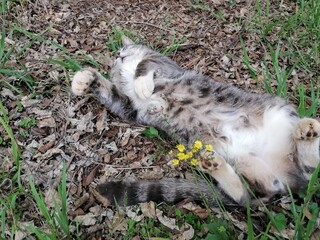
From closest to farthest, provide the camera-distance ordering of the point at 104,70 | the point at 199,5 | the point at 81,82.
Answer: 1. the point at 81,82
2. the point at 104,70
3. the point at 199,5

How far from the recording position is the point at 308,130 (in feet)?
8.85

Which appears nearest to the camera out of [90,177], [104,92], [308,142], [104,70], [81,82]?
[308,142]

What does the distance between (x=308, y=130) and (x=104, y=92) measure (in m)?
2.00

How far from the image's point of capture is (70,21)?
4824mm

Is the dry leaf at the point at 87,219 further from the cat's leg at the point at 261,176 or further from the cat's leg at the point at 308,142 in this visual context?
the cat's leg at the point at 308,142

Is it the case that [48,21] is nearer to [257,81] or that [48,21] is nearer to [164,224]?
[257,81]

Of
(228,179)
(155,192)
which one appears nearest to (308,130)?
(228,179)

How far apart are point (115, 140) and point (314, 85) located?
2.23 m

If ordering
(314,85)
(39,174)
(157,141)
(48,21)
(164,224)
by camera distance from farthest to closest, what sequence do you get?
(48,21) → (314,85) → (157,141) → (39,174) → (164,224)

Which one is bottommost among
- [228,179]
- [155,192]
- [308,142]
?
[155,192]

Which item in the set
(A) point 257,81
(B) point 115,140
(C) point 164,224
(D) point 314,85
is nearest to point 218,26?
(A) point 257,81

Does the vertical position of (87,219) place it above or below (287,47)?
below

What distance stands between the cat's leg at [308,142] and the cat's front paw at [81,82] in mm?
1995

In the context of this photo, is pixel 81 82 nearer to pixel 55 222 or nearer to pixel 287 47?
pixel 55 222
